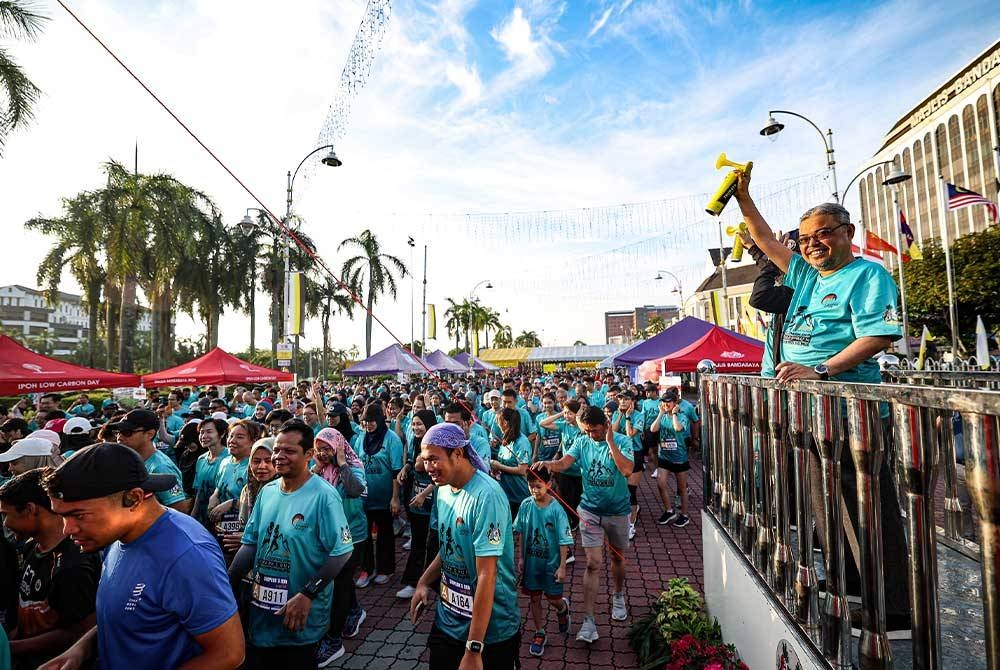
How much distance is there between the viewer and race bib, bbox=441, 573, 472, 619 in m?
2.85

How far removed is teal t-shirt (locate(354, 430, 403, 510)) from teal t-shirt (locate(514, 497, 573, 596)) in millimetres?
1966

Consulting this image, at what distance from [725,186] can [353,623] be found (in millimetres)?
4766

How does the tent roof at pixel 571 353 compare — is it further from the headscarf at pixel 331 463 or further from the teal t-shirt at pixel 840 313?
the teal t-shirt at pixel 840 313

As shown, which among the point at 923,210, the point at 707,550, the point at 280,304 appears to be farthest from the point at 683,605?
the point at 923,210

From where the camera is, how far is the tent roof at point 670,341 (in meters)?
15.1

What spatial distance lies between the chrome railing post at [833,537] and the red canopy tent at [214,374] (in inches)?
565

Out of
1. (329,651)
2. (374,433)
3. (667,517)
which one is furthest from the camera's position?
(667,517)

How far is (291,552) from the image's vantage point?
3.20m

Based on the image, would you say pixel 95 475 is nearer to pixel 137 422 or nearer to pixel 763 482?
pixel 763 482

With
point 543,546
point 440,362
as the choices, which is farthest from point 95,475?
point 440,362

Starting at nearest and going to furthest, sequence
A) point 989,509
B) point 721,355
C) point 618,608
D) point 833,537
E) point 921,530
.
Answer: point 989,509, point 921,530, point 833,537, point 618,608, point 721,355

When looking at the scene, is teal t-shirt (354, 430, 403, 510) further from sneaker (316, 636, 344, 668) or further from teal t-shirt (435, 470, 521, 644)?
teal t-shirt (435, 470, 521, 644)

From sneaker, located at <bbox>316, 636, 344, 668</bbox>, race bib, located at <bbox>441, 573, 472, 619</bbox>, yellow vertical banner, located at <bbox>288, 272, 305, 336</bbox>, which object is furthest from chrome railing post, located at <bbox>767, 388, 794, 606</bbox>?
yellow vertical banner, located at <bbox>288, 272, 305, 336</bbox>

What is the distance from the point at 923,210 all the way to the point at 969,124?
36.4ft
